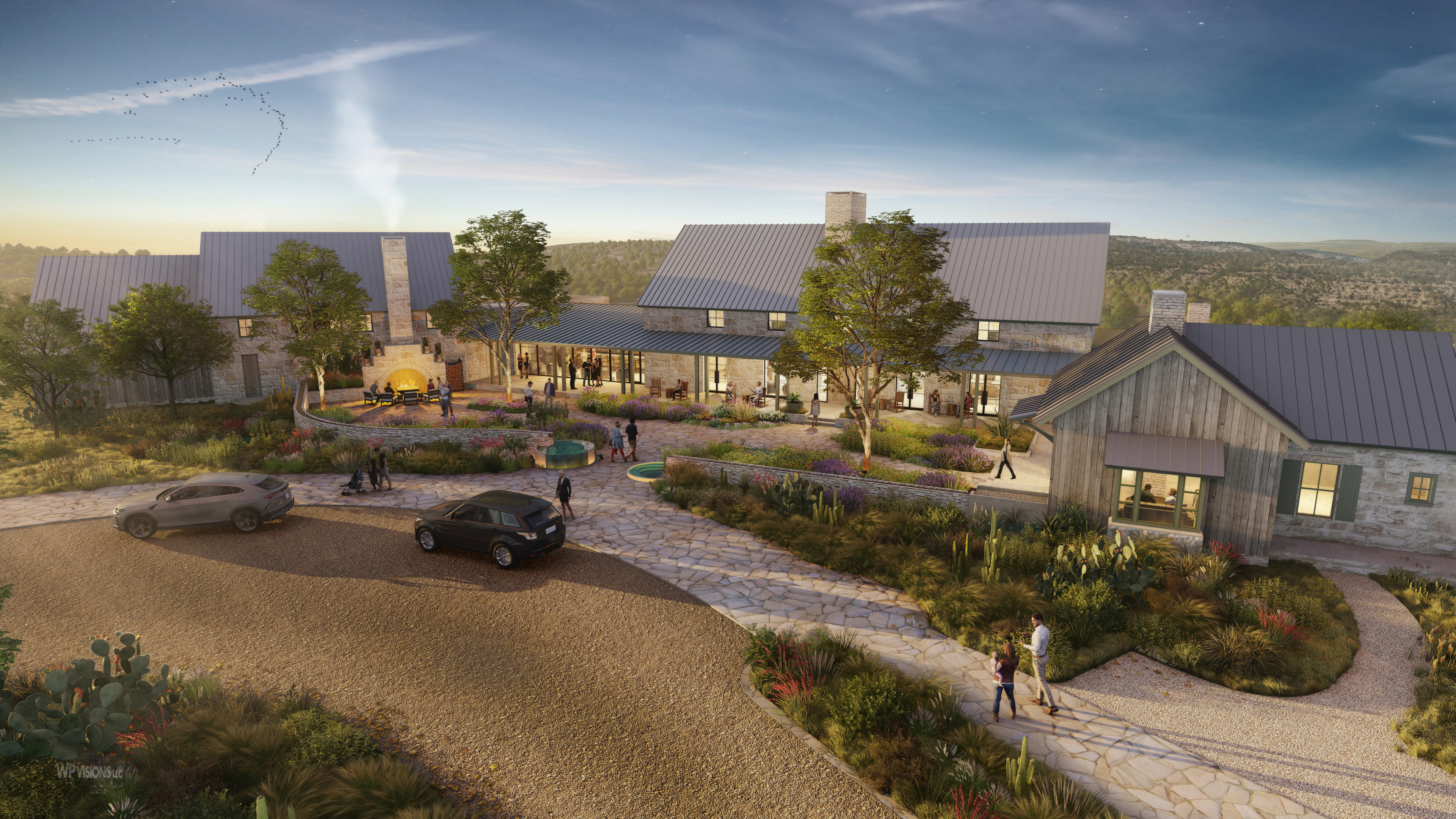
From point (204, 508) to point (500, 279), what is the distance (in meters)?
18.2

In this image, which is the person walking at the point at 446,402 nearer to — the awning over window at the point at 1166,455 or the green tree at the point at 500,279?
the green tree at the point at 500,279

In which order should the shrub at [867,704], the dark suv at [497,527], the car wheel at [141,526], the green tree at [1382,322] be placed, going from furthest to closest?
the green tree at [1382,322] < the car wheel at [141,526] < the dark suv at [497,527] < the shrub at [867,704]

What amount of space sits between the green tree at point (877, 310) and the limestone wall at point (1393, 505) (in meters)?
9.93

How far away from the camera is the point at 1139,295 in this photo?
9062 cm

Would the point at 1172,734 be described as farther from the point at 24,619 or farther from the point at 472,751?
the point at 24,619

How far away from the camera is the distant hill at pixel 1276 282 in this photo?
264 feet

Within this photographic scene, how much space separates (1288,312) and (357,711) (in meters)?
87.2

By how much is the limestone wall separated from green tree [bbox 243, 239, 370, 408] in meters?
36.0

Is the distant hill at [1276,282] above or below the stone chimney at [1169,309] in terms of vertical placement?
above

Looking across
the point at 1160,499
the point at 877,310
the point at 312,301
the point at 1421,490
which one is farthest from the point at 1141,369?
the point at 312,301

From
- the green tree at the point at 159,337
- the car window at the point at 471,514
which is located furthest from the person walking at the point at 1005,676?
the green tree at the point at 159,337

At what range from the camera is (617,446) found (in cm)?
2575

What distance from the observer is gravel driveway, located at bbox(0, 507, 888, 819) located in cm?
971

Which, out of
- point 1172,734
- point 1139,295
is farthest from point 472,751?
point 1139,295
